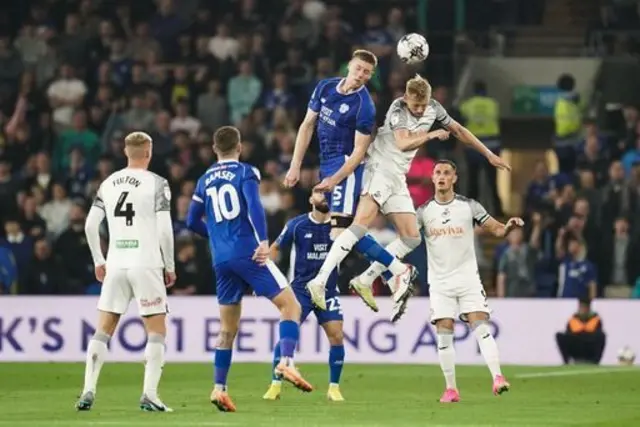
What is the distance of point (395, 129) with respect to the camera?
16.5m

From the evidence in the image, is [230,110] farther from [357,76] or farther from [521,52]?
[357,76]

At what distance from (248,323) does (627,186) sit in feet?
20.3

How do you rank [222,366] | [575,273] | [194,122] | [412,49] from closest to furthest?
[222,366] → [412,49] → [575,273] → [194,122]

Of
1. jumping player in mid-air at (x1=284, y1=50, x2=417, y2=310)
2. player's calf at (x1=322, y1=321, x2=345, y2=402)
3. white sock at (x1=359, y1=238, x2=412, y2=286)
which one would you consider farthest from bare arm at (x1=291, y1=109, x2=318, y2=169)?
player's calf at (x1=322, y1=321, x2=345, y2=402)

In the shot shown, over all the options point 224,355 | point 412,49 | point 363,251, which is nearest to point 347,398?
point 363,251

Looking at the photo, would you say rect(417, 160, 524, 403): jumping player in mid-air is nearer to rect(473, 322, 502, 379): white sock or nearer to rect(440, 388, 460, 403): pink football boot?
rect(473, 322, 502, 379): white sock

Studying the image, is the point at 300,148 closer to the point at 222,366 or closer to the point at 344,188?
the point at 344,188

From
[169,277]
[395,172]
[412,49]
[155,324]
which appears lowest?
[155,324]

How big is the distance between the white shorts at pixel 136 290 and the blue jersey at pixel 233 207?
21.9 inches

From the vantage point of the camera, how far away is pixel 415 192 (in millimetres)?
26359

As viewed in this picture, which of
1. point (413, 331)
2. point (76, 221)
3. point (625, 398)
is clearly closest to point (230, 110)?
point (76, 221)

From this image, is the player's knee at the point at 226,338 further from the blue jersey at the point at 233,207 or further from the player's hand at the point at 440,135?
the player's hand at the point at 440,135

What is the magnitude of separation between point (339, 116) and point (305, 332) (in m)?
8.45

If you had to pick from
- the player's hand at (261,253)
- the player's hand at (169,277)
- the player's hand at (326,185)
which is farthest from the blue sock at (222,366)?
the player's hand at (326,185)
